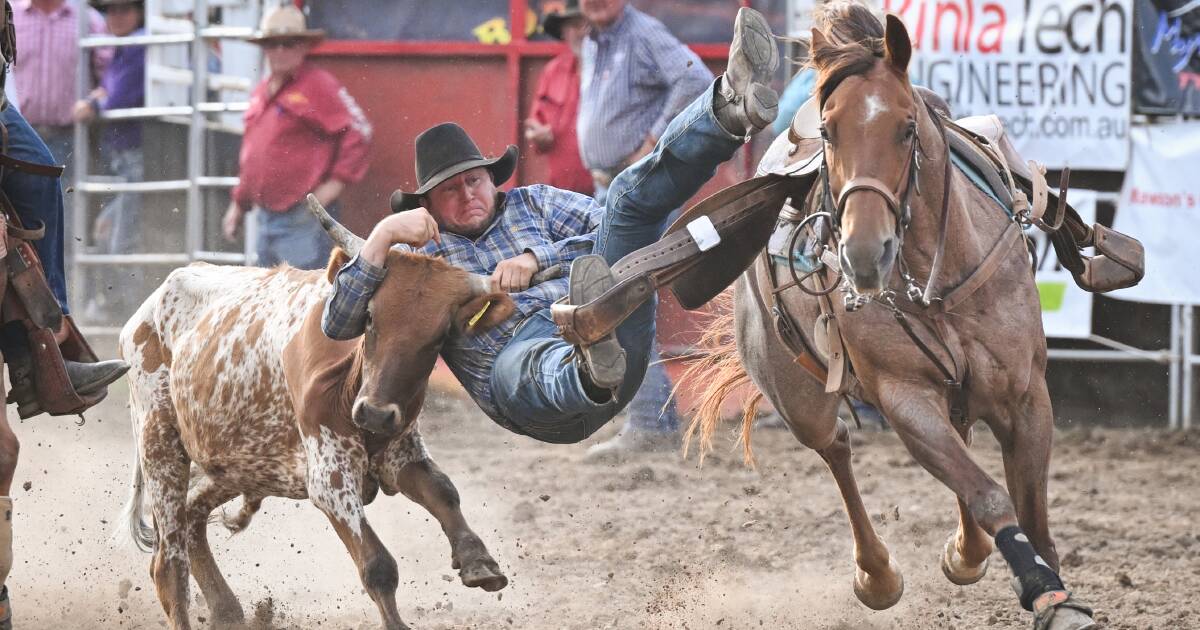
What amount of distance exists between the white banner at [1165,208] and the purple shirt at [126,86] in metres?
6.25

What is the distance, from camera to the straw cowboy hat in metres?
9.27

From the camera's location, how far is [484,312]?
438 cm

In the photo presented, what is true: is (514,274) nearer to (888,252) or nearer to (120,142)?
(888,252)

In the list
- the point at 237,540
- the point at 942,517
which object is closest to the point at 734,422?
the point at 942,517

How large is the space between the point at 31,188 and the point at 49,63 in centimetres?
581

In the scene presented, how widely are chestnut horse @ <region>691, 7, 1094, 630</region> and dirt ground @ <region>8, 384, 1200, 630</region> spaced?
43.9 inches

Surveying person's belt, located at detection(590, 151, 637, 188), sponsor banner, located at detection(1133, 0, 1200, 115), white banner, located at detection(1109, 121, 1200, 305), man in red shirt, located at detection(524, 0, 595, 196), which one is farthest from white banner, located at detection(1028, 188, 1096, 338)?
man in red shirt, located at detection(524, 0, 595, 196)

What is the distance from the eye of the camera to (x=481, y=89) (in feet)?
31.4

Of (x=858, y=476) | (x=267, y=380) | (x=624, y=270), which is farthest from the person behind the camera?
(x=858, y=476)

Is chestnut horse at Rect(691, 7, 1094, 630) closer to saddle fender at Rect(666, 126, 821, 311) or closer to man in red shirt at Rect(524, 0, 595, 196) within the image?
saddle fender at Rect(666, 126, 821, 311)

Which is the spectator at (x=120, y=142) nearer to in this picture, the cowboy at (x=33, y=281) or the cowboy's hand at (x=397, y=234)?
the cowboy at (x=33, y=281)

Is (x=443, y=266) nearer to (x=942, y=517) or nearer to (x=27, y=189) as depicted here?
(x=27, y=189)

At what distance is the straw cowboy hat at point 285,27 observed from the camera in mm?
9273

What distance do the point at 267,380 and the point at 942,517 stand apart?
315cm
